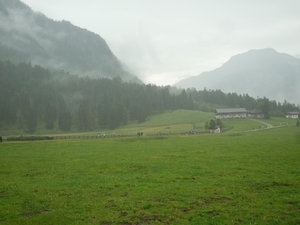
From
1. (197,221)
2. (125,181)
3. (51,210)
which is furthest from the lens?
(125,181)

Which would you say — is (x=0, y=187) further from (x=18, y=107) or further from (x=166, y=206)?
(x=18, y=107)

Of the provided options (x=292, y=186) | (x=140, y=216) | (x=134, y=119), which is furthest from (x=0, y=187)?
(x=134, y=119)

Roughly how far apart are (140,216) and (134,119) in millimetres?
171333

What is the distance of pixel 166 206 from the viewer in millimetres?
16000

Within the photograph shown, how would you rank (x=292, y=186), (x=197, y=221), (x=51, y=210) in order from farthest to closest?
(x=292, y=186), (x=51, y=210), (x=197, y=221)

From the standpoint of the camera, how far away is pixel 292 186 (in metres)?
20.1

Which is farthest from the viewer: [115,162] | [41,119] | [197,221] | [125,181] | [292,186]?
[41,119]

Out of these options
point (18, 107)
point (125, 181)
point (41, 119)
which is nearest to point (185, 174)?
point (125, 181)

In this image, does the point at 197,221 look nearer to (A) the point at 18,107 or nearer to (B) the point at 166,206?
(B) the point at 166,206

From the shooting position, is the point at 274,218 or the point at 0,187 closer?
the point at 274,218

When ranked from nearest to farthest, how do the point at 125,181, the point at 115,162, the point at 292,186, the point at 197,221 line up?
the point at 197,221, the point at 292,186, the point at 125,181, the point at 115,162

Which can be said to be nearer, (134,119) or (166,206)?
(166,206)

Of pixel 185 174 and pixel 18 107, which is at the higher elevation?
pixel 18 107

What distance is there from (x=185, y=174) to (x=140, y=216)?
1100cm
